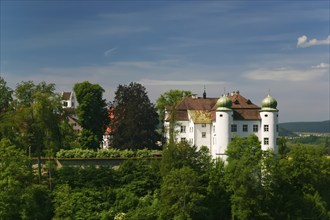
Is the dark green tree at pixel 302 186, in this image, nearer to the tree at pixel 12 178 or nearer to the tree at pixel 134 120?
the tree at pixel 134 120

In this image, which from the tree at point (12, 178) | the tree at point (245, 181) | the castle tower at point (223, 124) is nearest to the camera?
the tree at point (12, 178)

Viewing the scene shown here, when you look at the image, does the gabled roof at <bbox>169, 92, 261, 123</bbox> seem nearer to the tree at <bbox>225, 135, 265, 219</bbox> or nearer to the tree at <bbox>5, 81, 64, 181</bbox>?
the tree at <bbox>225, 135, 265, 219</bbox>

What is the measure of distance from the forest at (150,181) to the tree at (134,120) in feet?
22.5

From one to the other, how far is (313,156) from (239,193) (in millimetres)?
9681

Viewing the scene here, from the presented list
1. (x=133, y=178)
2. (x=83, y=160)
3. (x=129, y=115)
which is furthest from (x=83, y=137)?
(x=133, y=178)

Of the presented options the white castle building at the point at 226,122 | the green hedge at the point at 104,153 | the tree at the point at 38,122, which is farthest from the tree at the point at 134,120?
the tree at the point at 38,122

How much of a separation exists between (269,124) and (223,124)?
4.94m

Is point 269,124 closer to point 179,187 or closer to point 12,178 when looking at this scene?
point 179,187

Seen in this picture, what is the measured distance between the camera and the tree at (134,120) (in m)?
56.5

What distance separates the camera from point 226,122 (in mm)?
52969

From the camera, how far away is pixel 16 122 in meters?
43.6

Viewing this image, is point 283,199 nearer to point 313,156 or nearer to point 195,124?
point 313,156

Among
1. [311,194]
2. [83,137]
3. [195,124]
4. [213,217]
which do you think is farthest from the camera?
[83,137]

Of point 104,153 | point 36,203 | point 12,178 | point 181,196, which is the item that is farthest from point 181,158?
point 12,178
